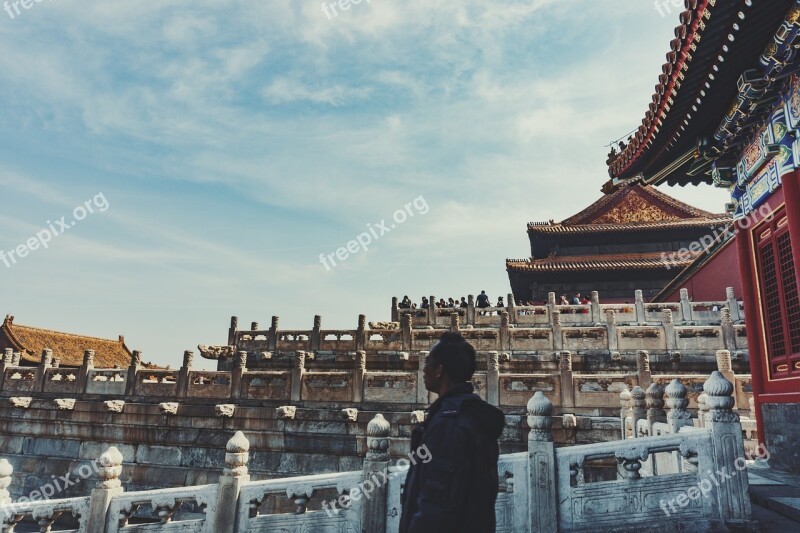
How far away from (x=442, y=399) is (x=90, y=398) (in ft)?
45.6

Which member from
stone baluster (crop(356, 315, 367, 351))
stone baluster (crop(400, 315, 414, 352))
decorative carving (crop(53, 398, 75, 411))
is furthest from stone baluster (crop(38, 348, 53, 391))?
stone baluster (crop(400, 315, 414, 352))

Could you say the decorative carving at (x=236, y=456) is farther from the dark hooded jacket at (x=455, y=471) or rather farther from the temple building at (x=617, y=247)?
the temple building at (x=617, y=247)

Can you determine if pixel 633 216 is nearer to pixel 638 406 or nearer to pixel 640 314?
pixel 640 314

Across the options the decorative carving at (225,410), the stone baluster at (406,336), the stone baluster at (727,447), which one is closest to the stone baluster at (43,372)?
the decorative carving at (225,410)

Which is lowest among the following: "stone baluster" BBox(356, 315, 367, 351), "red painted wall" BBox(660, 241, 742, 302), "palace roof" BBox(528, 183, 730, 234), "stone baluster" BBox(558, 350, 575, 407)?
"stone baluster" BBox(558, 350, 575, 407)

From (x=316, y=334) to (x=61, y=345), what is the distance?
21.1m

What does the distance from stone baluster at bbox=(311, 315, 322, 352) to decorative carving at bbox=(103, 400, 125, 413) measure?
18.3ft

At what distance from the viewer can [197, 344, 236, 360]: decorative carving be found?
1658 cm

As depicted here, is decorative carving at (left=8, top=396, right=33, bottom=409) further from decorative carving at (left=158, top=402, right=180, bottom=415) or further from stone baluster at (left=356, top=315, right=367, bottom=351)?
stone baluster at (left=356, top=315, right=367, bottom=351)

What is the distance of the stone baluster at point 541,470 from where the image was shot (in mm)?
4961

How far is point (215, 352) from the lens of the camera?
16.7m

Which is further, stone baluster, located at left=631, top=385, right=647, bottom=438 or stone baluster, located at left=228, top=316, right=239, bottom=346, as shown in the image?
stone baluster, located at left=228, top=316, right=239, bottom=346

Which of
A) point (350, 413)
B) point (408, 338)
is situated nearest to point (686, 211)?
point (408, 338)

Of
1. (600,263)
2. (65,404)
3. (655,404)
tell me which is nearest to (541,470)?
(655,404)
